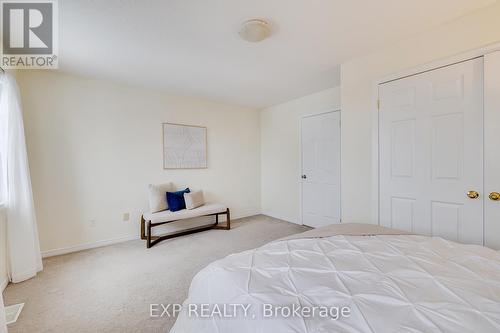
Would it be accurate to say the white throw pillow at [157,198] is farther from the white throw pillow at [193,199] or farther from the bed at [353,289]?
the bed at [353,289]

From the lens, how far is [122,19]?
176 centimetres

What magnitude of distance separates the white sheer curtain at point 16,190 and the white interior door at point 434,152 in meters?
3.72

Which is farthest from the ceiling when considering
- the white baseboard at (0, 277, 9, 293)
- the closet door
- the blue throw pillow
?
the white baseboard at (0, 277, 9, 293)

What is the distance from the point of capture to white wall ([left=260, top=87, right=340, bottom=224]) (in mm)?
4000

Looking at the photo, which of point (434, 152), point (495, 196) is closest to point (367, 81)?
point (434, 152)

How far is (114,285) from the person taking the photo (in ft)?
6.89

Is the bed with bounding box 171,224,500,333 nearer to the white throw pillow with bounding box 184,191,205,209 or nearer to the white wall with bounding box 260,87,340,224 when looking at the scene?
the white throw pillow with bounding box 184,191,205,209

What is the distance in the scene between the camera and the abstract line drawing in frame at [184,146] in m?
3.67

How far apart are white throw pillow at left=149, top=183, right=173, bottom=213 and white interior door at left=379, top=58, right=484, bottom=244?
2966mm

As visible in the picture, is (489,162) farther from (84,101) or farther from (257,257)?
(84,101)

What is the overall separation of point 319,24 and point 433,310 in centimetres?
206

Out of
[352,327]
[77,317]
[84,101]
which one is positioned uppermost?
[84,101]

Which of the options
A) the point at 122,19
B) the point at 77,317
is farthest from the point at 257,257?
the point at 122,19

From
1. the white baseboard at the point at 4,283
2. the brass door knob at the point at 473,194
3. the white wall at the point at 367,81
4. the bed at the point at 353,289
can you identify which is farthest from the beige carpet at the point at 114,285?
the brass door knob at the point at 473,194
